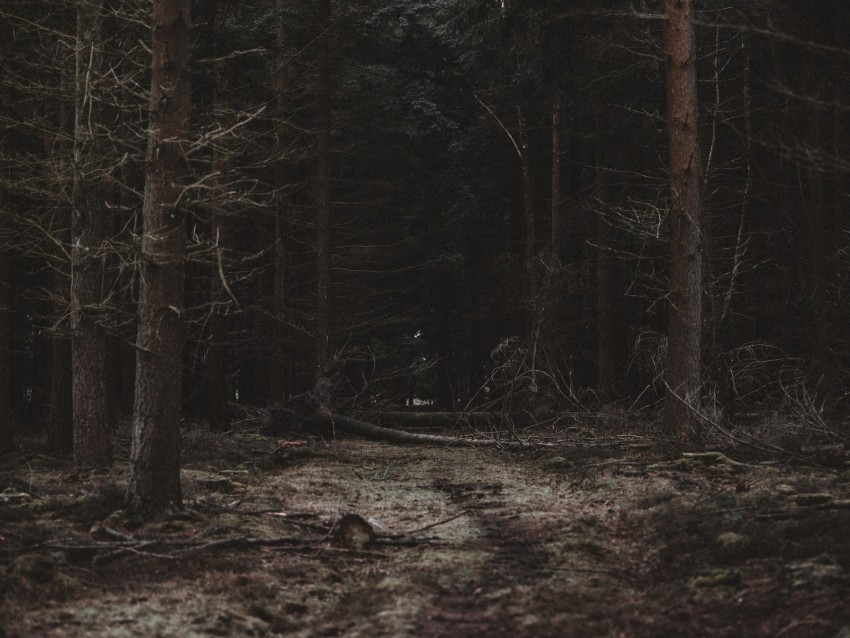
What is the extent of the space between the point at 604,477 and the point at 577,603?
4.95 m

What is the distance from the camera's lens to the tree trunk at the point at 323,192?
1920cm

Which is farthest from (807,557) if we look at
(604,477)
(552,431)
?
(552,431)

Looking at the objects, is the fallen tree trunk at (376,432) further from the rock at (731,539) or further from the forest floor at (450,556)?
the rock at (731,539)

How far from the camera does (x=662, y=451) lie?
11.6 metres

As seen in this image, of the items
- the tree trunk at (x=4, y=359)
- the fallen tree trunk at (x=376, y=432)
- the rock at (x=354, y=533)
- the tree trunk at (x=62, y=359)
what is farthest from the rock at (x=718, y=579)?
the tree trunk at (x=4, y=359)

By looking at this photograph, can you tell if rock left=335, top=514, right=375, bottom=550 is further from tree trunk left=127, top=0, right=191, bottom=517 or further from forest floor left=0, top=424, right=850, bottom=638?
tree trunk left=127, top=0, right=191, bottom=517

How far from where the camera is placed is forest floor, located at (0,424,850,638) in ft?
16.9

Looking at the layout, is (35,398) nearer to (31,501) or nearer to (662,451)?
(31,501)

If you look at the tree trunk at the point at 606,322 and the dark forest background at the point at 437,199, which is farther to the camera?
the tree trunk at the point at 606,322

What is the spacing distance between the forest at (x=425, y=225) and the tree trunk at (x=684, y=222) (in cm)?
4

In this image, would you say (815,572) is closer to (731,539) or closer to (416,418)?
(731,539)

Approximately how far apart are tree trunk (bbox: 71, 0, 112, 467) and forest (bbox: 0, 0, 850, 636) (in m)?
0.04

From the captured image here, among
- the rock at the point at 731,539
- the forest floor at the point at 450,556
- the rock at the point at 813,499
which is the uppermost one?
the rock at the point at 813,499

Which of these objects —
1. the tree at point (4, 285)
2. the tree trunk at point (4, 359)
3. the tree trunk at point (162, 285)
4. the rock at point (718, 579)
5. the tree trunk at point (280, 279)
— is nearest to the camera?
the rock at point (718, 579)
